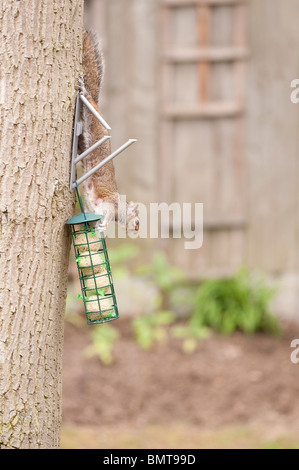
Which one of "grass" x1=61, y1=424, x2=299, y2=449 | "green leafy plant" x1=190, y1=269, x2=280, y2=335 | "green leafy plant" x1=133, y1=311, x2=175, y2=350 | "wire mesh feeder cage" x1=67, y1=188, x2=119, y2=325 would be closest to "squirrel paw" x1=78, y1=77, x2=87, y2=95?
"wire mesh feeder cage" x1=67, y1=188, x2=119, y2=325

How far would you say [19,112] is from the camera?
1.74 meters

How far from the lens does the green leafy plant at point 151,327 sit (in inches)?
195

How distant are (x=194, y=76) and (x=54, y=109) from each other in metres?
3.54

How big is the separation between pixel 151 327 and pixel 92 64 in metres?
3.40

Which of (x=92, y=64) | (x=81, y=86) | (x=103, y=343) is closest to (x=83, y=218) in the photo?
(x=81, y=86)

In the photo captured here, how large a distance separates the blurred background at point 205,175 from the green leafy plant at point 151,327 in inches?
0.4

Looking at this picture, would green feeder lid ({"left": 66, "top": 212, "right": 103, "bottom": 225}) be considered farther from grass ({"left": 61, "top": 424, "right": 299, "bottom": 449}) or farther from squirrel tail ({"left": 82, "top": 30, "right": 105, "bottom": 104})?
grass ({"left": 61, "top": 424, "right": 299, "bottom": 449})

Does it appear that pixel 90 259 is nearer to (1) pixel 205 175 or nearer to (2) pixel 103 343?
(2) pixel 103 343

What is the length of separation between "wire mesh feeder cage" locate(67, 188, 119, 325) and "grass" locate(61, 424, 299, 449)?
2.04 meters

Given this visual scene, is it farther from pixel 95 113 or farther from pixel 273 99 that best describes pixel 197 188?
pixel 95 113

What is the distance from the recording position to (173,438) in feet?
12.9

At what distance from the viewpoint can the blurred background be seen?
5.02m

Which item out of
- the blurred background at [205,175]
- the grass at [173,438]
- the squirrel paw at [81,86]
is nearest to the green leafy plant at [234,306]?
the blurred background at [205,175]
